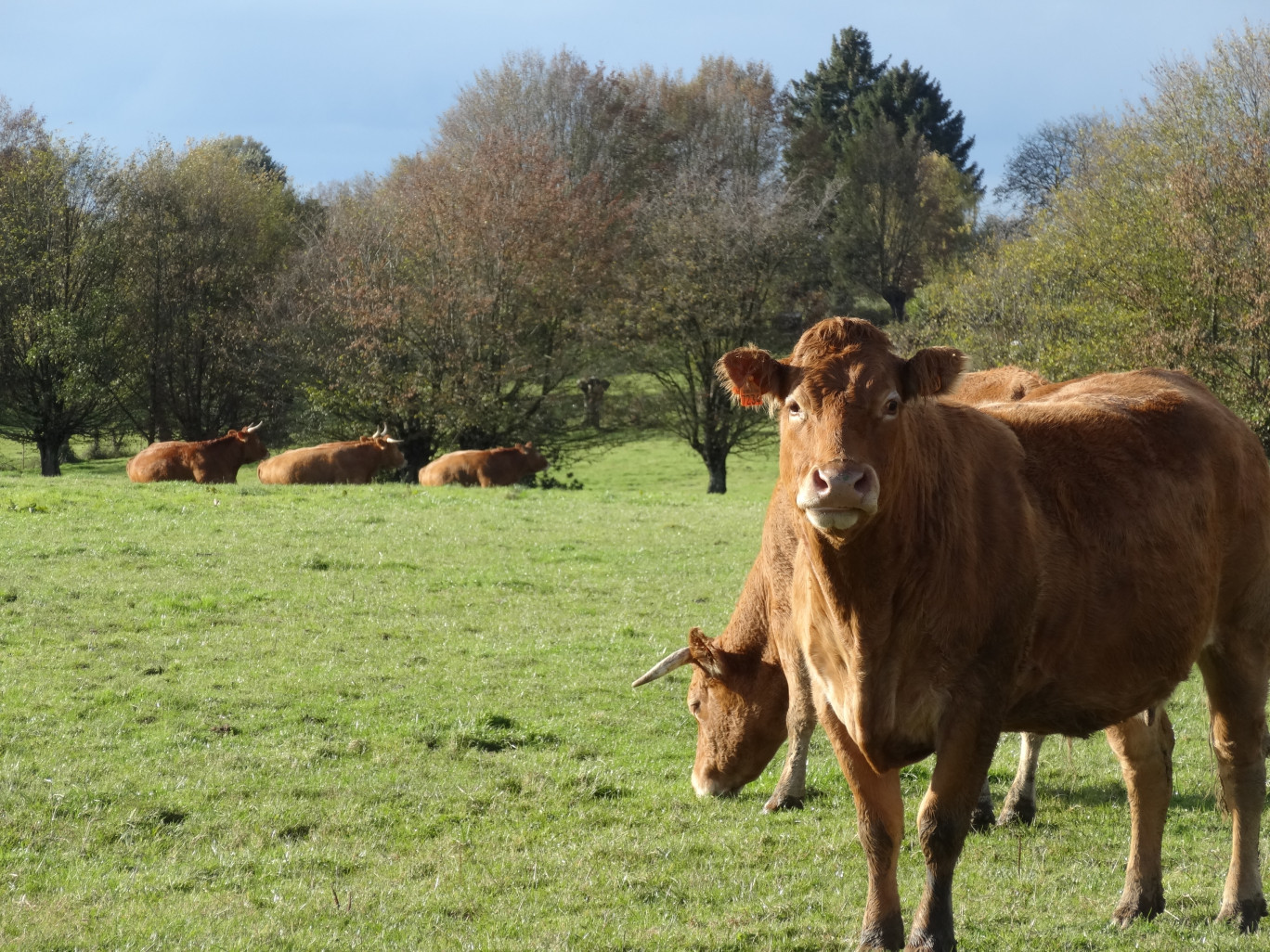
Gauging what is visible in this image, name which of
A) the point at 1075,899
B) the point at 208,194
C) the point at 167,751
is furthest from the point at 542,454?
the point at 1075,899

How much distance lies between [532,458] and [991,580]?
32664 mm

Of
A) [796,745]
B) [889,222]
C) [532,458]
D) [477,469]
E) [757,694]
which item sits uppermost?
[889,222]

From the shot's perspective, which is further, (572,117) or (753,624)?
(572,117)

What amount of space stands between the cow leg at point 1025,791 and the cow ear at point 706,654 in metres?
2.10

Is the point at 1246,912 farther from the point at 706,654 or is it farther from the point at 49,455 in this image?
the point at 49,455

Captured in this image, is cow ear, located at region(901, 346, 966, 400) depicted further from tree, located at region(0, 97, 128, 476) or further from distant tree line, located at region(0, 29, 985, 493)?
tree, located at region(0, 97, 128, 476)

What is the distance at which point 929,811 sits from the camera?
494 cm

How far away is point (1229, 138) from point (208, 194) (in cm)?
3843

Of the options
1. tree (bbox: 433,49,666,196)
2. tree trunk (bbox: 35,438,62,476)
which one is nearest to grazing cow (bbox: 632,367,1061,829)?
tree trunk (bbox: 35,438,62,476)

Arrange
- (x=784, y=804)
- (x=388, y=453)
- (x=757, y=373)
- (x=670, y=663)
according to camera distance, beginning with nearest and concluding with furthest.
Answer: (x=757, y=373), (x=784, y=804), (x=670, y=663), (x=388, y=453)

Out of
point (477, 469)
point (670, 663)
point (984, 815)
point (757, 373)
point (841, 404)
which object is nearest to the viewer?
point (841, 404)

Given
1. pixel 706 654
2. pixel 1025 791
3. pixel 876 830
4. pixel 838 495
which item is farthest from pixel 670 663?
pixel 838 495

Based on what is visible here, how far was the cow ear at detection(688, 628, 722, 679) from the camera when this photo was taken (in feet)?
27.3

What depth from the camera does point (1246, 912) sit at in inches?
236
